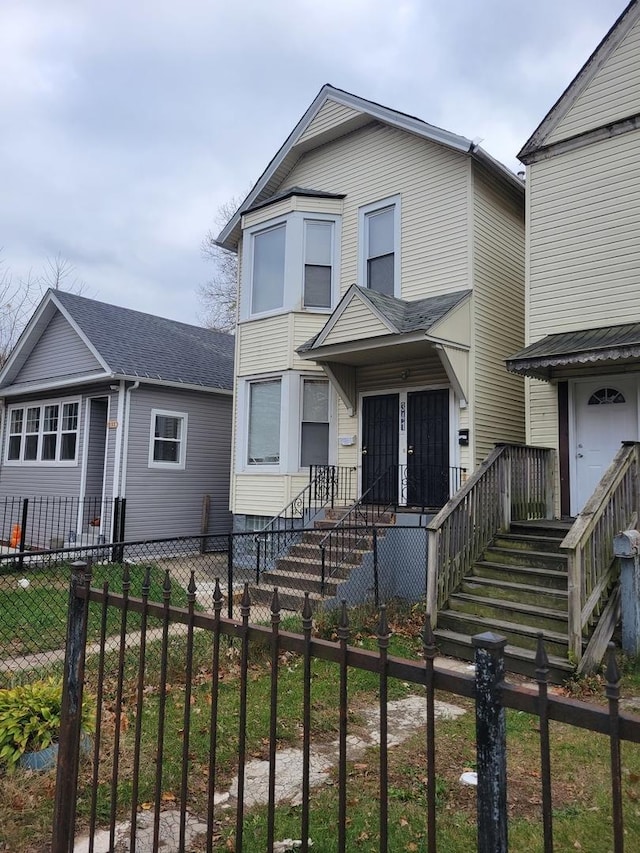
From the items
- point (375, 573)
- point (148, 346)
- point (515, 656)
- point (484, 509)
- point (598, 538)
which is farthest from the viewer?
point (148, 346)

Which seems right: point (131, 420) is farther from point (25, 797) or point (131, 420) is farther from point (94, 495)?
point (25, 797)

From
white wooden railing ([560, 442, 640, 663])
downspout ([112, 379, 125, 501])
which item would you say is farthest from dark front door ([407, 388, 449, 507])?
downspout ([112, 379, 125, 501])

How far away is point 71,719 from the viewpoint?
2859 millimetres

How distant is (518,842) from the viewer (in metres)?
3.14

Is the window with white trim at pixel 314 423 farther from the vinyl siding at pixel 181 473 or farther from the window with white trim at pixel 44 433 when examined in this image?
the window with white trim at pixel 44 433

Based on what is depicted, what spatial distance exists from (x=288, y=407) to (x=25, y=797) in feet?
29.6

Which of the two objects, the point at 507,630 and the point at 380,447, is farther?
the point at 380,447

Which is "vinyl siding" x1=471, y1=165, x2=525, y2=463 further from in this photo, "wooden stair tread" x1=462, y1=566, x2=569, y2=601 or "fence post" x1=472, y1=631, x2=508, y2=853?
"fence post" x1=472, y1=631, x2=508, y2=853

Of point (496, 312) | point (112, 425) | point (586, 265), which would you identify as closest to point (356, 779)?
point (586, 265)

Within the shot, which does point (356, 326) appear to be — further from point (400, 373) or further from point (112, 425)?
point (112, 425)

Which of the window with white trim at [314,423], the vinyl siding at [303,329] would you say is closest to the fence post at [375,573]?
the window with white trim at [314,423]

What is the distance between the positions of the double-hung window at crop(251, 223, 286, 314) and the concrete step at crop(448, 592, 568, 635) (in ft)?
25.1

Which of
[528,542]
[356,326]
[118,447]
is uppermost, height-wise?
[356,326]

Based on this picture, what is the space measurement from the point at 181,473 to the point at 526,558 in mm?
9541
